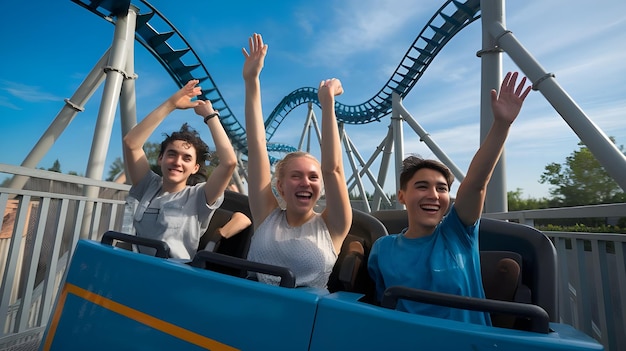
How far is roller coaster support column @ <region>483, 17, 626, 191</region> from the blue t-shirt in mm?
2766

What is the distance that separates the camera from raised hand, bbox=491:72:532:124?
91cm

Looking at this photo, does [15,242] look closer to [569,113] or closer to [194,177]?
[194,177]

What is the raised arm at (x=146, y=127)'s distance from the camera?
167cm

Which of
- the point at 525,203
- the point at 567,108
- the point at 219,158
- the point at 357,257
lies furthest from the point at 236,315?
the point at 525,203

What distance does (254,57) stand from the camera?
1315 millimetres

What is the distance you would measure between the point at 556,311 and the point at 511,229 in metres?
0.29

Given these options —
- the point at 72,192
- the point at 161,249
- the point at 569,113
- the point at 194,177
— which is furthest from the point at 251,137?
the point at 569,113

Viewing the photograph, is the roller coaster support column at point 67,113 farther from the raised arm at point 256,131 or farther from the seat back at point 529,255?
the seat back at point 529,255

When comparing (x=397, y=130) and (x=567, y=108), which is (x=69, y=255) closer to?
(x=567, y=108)

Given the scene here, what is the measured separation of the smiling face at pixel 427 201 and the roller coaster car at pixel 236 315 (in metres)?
0.24

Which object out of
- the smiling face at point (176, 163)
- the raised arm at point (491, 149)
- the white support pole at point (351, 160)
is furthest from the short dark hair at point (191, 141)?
the white support pole at point (351, 160)

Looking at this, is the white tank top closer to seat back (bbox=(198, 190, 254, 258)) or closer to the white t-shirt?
seat back (bbox=(198, 190, 254, 258))

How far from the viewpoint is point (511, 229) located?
1207mm

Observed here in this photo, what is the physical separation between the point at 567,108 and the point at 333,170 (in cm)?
354
